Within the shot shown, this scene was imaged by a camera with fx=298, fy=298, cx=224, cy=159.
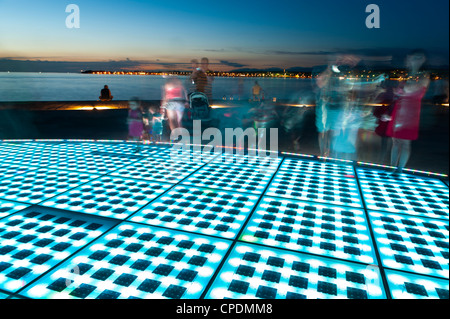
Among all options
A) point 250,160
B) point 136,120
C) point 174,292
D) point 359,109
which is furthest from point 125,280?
point 359,109

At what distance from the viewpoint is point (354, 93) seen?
409 centimetres

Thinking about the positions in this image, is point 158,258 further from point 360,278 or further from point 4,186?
point 4,186

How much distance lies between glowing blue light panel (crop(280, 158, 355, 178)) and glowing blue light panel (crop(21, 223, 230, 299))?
2405 millimetres

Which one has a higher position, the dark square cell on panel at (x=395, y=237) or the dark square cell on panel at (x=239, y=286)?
the dark square cell on panel at (x=395, y=237)

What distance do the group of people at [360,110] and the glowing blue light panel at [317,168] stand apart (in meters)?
0.31

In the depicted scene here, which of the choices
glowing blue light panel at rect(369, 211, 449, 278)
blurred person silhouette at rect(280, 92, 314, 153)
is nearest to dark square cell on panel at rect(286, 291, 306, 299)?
glowing blue light panel at rect(369, 211, 449, 278)

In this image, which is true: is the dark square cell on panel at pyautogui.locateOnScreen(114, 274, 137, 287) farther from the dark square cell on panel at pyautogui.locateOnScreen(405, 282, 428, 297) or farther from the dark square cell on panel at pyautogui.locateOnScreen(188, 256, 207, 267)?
the dark square cell on panel at pyautogui.locateOnScreen(405, 282, 428, 297)

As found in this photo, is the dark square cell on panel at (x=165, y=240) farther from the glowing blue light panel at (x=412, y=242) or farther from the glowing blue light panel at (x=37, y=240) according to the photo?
the glowing blue light panel at (x=412, y=242)

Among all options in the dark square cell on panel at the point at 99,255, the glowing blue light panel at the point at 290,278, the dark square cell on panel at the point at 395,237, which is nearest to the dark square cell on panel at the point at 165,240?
the dark square cell on panel at the point at 99,255

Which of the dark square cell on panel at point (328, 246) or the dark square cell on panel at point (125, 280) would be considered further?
the dark square cell on panel at point (328, 246)

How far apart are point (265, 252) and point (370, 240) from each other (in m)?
0.92

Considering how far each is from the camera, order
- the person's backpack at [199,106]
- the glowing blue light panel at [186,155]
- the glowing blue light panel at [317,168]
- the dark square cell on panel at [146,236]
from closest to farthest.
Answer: the dark square cell on panel at [146,236], the glowing blue light panel at [317,168], the glowing blue light panel at [186,155], the person's backpack at [199,106]

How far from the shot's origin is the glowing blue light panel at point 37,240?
203cm
